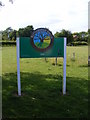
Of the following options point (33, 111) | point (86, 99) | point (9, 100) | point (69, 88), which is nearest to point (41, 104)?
point (33, 111)

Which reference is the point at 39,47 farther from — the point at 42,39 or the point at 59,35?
the point at 59,35

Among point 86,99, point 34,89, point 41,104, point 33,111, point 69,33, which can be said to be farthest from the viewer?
point 69,33

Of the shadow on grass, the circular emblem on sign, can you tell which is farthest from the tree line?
the circular emblem on sign

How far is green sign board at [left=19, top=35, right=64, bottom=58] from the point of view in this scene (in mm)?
5703

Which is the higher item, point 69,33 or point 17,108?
point 69,33

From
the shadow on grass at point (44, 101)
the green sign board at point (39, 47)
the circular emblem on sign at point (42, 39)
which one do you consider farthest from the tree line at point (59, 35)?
the circular emblem on sign at point (42, 39)

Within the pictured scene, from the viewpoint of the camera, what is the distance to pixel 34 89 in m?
6.41

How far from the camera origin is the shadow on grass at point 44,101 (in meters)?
4.44

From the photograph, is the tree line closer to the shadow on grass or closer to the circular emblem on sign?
the shadow on grass

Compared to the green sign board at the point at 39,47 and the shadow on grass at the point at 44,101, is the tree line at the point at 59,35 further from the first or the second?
the green sign board at the point at 39,47

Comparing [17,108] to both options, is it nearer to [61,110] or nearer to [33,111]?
[33,111]

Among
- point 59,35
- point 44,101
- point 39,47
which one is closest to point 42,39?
point 39,47

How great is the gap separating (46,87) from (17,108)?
205cm

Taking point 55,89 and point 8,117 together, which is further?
point 55,89
